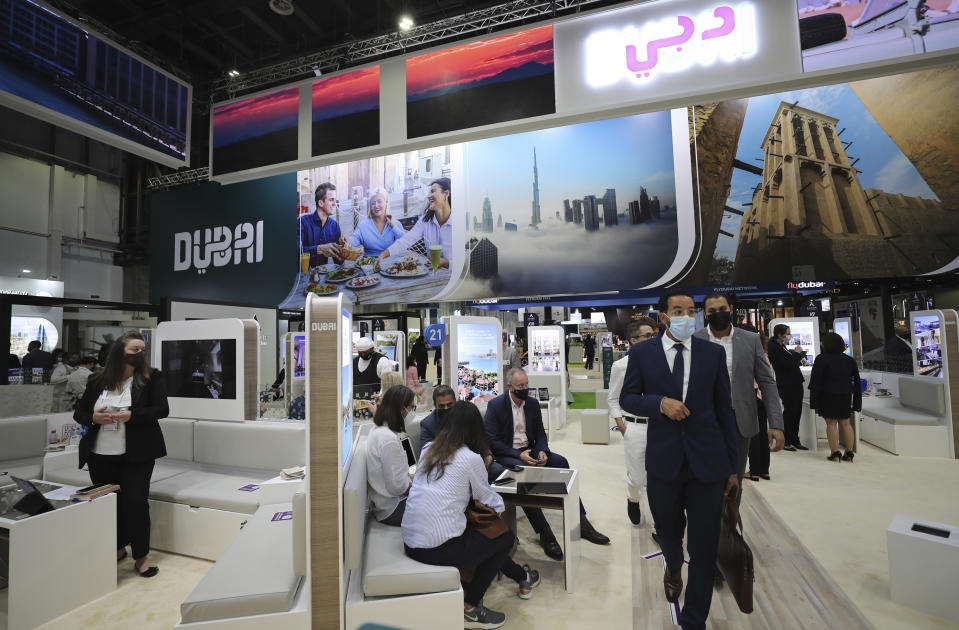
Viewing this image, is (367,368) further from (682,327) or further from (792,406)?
(792,406)

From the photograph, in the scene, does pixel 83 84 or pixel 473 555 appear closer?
pixel 473 555

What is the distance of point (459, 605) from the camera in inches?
87.1

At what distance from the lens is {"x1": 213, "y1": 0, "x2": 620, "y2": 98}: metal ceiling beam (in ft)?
22.3

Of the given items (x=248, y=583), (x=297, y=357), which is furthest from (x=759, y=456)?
(x=297, y=357)

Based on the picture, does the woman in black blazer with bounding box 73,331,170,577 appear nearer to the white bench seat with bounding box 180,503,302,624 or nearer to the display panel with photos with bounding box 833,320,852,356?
the white bench seat with bounding box 180,503,302,624

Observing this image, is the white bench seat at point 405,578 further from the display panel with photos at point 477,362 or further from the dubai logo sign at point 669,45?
the dubai logo sign at point 669,45

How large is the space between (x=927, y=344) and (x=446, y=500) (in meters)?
6.89

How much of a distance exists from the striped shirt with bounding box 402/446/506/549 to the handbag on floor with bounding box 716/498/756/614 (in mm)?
1113

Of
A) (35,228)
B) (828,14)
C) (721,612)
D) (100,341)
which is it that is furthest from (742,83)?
(35,228)

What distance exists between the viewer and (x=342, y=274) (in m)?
11.2

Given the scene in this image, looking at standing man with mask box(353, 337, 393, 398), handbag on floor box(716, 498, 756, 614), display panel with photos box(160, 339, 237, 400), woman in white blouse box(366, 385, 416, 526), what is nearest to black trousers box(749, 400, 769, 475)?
handbag on floor box(716, 498, 756, 614)

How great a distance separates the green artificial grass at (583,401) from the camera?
10438 mm

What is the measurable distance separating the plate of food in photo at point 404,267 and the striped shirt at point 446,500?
8.31 m

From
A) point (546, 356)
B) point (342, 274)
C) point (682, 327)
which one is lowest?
point (546, 356)
